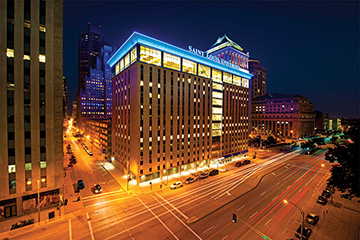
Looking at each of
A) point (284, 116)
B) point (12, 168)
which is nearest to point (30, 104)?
point (12, 168)

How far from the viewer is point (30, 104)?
27.7 metres

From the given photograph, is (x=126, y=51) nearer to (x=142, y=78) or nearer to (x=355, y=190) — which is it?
(x=142, y=78)

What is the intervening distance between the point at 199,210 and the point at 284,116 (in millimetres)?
131047

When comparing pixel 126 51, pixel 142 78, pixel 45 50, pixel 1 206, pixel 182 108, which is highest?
pixel 126 51

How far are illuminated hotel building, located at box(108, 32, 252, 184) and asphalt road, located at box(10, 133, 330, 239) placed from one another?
933cm

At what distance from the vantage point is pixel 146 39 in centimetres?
4062

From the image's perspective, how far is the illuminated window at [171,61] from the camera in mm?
45338

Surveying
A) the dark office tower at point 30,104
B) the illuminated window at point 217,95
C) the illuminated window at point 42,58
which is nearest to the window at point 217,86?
the illuminated window at point 217,95

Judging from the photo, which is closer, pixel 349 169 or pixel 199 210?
pixel 349 169

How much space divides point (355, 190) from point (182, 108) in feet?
128

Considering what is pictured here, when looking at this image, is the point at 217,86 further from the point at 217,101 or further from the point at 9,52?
the point at 9,52

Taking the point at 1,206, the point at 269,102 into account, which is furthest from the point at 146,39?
the point at 269,102

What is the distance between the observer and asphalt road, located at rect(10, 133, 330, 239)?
2303 centimetres

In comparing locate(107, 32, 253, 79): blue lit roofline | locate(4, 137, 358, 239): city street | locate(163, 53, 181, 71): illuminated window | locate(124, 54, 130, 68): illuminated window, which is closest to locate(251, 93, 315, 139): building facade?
locate(107, 32, 253, 79): blue lit roofline
